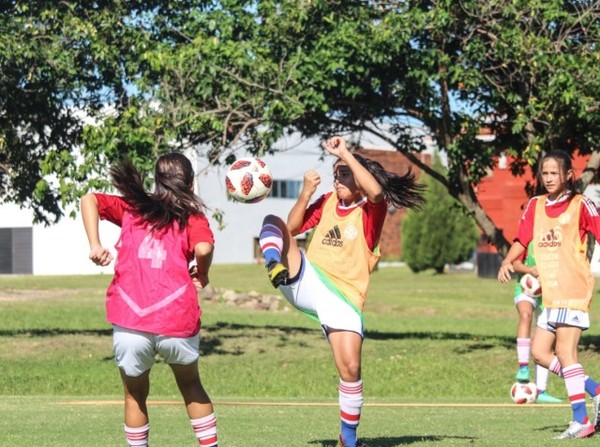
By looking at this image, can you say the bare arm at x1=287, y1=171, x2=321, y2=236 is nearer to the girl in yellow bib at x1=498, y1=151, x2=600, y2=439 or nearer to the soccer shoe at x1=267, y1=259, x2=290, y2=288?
the soccer shoe at x1=267, y1=259, x2=290, y2=288

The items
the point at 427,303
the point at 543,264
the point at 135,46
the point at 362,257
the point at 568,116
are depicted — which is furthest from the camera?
the point at 427,303

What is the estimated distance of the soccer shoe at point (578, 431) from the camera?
8.86 meters

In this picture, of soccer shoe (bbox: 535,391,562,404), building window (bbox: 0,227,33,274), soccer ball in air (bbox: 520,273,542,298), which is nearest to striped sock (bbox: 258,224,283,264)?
soccer ball in air (bbox: 520,273,542,298)

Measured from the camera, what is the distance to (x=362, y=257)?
8.34 m

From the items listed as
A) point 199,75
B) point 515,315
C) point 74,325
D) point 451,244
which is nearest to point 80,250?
point 451,244

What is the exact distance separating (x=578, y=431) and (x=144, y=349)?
12.4 ft

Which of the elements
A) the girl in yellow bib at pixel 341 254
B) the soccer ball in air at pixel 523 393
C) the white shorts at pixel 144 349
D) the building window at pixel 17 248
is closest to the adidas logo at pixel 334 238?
the girl in yellow bib at pixel 341 254

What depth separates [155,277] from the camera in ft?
22.0

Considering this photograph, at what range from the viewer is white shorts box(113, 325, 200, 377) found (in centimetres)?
668

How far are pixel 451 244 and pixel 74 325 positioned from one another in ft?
134

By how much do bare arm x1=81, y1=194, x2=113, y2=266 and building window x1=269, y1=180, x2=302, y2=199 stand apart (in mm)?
69573

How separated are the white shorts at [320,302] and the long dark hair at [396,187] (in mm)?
812

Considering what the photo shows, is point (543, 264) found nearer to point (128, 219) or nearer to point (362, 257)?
point (362, 257)

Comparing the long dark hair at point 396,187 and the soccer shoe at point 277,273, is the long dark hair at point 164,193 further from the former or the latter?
the long dark hair at point 396,187
